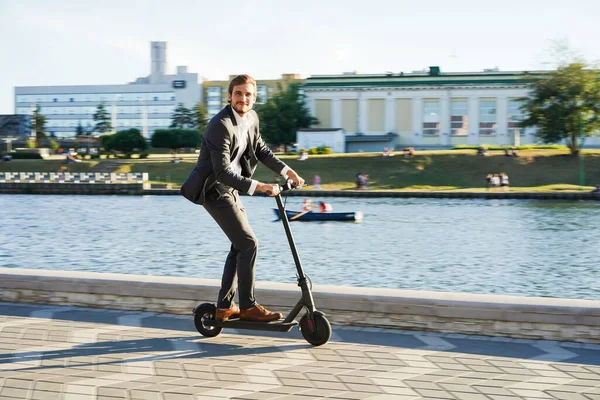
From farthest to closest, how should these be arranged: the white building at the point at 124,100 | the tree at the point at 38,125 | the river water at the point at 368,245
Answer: the white building at the point at 124,100 → the tree at the point at 38,125 → the river water at the point at 368,245

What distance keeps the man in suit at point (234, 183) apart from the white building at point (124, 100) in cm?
13163

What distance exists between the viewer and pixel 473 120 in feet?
299

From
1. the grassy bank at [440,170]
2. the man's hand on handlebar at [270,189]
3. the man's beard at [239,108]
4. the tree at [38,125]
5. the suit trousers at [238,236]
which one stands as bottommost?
the grassy bank at [440,170]

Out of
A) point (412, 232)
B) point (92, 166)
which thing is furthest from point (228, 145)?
point (92, 166)

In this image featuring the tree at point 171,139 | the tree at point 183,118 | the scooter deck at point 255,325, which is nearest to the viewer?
the scooter deck at point 255,325

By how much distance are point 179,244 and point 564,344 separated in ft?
77.2

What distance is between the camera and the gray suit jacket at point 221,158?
6.03 m

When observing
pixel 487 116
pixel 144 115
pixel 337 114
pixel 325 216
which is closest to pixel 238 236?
pixel 325 216

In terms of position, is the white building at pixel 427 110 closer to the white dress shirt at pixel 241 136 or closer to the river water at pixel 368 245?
the river water at pixel 368 245

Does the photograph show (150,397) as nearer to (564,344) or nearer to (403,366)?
(403,366)

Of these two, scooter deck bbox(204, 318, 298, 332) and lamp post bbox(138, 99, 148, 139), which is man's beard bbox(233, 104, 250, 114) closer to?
scooter deck bbox(204, 318, 298, 332)

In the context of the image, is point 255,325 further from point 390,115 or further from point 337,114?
point 337,114

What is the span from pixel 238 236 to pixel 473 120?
288 ft

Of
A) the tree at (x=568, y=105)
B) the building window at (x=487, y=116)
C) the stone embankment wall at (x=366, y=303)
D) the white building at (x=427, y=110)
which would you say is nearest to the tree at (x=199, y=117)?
the white building at (x=427, y=110)
